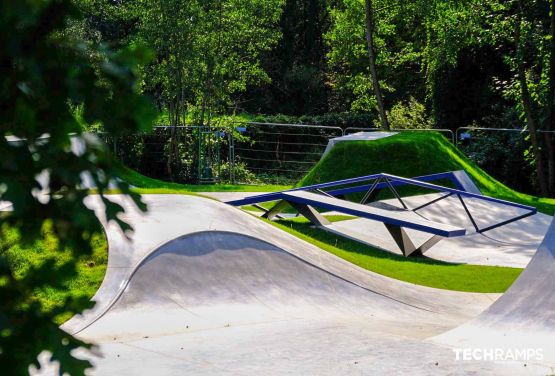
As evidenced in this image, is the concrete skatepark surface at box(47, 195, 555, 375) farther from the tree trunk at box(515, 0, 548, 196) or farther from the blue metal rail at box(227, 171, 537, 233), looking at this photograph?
the tree trunk at box(515, 0, 548, 196)

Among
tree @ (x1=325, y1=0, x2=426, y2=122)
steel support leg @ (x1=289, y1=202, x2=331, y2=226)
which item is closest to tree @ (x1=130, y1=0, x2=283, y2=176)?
tree @ (x1=325, y1=0, x2=426, y2=122)

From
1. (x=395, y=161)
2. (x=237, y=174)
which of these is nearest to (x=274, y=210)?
(x=395, y=161)

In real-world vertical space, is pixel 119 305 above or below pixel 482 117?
below

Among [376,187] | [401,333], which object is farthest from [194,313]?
[376,187]

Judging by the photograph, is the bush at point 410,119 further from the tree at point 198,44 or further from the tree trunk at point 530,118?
the tree trunk at point 530,118

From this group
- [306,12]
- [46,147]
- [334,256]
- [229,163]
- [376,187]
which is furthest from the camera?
[306,12]

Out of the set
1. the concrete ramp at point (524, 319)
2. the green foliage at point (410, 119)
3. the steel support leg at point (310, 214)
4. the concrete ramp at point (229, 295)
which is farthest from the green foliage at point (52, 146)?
the green foliage at point (410, 119)

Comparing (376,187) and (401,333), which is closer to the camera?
(401,333)

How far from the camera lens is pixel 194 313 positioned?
7.24m

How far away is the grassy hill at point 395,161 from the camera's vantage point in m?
15.8

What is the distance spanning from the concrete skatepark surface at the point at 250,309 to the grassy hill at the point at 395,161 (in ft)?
20.5

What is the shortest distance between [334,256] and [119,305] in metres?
3.18

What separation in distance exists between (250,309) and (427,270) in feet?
12.4

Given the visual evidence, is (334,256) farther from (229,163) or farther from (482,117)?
(482,117)
